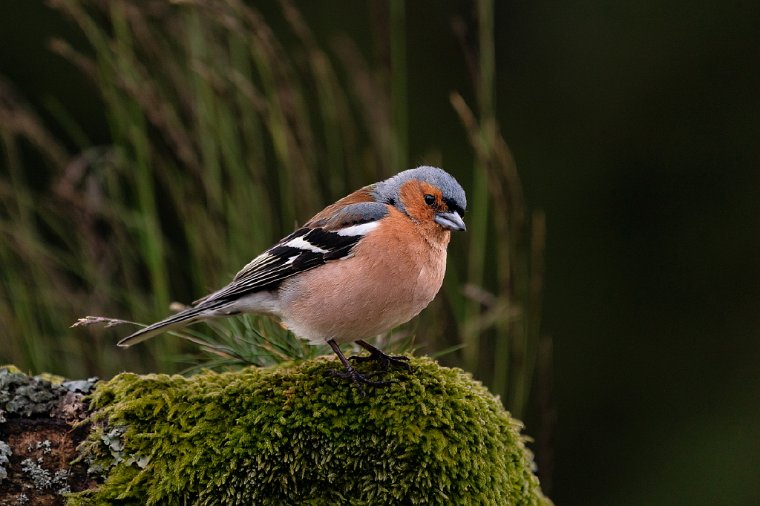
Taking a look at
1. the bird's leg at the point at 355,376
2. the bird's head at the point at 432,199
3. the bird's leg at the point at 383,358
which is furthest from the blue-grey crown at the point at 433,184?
the bird's leg at the point at 355,376

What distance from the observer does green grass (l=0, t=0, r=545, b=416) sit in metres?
4.51

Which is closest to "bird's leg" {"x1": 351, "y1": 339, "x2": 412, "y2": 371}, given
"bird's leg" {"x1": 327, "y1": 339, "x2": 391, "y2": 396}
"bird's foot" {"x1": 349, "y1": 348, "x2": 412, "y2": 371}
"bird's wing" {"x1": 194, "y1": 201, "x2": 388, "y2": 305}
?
→ "bird's foot" {"x1": 349, "y1": 348, "x2": 412, "y2": 371}

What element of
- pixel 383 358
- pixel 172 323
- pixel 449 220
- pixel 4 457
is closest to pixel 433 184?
pixel 449 220

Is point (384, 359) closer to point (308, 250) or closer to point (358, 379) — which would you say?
point (358, 379)

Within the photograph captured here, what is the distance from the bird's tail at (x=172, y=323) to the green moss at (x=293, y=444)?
243mm

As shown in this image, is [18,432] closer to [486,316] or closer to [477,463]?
[477,463]

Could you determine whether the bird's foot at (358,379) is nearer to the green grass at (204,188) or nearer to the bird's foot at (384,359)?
the bird's foot at (384,359)

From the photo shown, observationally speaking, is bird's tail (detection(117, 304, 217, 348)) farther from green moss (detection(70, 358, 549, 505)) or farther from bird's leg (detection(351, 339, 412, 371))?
bird's leg (detection(351, 339, 412, 371))

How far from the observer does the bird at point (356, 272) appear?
3.63 meters

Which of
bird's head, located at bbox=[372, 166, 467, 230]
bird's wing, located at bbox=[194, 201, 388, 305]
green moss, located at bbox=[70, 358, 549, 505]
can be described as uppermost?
bird's head, located at bbox=[372, 166, 467, 230]

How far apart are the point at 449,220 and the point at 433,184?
6.7 inches

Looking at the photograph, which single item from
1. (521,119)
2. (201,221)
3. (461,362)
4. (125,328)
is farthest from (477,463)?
(521,119)

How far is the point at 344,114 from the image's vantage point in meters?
4.89

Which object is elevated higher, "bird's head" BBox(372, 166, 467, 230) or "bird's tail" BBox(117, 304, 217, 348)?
"bird's head" BBox(372, 166, 467, 230)
